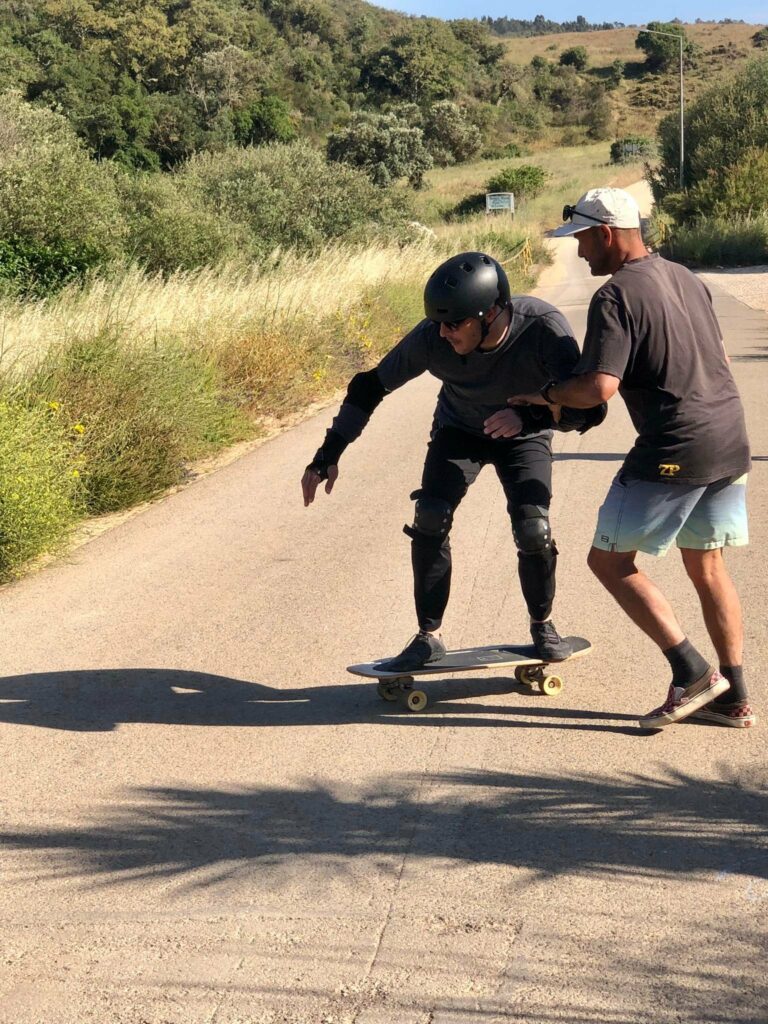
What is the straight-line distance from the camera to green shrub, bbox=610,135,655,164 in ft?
272

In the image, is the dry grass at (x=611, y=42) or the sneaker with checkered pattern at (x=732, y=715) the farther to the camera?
the dry grass at (x=611, y=42)

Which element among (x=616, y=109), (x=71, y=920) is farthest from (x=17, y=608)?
(x=616, y=109)

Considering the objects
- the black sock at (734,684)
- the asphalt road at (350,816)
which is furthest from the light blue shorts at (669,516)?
the asphalt road at (350,816)

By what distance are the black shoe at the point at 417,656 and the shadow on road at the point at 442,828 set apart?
29.3 inches

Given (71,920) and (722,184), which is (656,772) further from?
(722,184)

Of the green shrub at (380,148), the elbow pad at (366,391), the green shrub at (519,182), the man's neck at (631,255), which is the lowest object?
the green shrub at (519,182)

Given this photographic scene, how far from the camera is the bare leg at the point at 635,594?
460cm

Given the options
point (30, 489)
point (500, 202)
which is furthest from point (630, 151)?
point (30, 489)

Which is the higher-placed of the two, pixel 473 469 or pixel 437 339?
pixel 437 339

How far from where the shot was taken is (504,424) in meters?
4.57

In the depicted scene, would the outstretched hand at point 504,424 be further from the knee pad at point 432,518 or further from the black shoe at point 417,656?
the black shoe at point 417,656

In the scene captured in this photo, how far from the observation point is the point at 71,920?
3.46 metres

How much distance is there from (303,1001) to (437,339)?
107 inches

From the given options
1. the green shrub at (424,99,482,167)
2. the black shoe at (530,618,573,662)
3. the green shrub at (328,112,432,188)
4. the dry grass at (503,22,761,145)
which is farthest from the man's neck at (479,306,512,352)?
the dry grass at (503,22,761,145)
